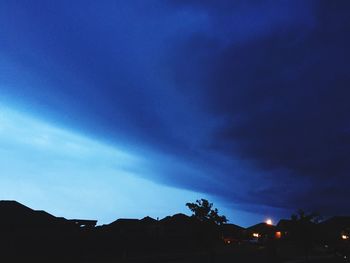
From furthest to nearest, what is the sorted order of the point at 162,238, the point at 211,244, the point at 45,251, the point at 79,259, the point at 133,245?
the point at 162,238 < the point at 133,245 < the point at 79,259 < the point at 45,251 < the point at 211,244

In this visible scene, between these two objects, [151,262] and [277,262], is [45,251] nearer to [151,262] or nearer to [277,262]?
[151,262]

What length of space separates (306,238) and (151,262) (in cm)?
2007

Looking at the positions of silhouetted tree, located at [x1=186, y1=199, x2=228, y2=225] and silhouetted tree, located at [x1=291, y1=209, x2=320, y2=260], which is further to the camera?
silhouetted tree, located at [x1=291, y1=209, x2=320, y2=260]

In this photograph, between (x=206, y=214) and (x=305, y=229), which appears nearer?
(x=206, y=214)

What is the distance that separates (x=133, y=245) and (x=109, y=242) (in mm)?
3911

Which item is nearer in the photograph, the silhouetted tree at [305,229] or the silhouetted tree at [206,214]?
the silhouetted tree at [206,214]

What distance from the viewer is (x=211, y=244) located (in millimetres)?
29484

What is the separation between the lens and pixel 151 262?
3531cm

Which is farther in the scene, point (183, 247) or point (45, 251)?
point (183, 247)

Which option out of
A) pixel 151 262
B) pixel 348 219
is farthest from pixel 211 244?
pixel 348 219

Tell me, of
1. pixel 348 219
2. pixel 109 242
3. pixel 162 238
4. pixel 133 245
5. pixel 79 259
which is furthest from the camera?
pixel 348 219

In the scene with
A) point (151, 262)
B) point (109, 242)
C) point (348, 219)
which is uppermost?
point (348, 219)

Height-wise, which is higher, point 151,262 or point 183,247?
point 183,247

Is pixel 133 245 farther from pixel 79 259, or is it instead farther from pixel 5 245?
pixel 5 245
